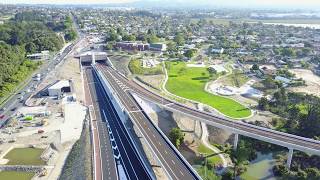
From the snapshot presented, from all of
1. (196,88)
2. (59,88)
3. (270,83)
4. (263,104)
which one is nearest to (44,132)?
(59,88)

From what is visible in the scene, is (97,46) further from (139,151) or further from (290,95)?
(139,151)

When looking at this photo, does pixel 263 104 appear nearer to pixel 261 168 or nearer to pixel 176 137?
pixel 261 168

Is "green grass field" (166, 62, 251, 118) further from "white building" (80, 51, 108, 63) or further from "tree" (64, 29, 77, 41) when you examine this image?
"tree" (64, 29, 77, 41)

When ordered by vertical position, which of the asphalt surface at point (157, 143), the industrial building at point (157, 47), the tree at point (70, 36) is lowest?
the asphalt surface at point (157, 143)

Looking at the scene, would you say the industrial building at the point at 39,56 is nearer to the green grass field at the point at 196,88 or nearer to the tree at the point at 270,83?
the green grass field at the point at 196,88

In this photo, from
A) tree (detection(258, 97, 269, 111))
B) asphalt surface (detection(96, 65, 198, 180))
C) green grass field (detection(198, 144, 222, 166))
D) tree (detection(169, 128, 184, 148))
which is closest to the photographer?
asphalt surface (detection(96, 65, 198, 180))

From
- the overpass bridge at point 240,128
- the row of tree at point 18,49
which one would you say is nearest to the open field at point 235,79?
the overpass bridge at point 240,128

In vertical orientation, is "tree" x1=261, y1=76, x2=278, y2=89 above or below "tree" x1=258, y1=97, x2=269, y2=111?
above

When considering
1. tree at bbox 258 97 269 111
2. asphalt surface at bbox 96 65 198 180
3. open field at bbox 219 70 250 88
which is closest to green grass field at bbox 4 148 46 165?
asphalt surface at bbox 96 65 198 180

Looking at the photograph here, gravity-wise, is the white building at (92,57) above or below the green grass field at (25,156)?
above
